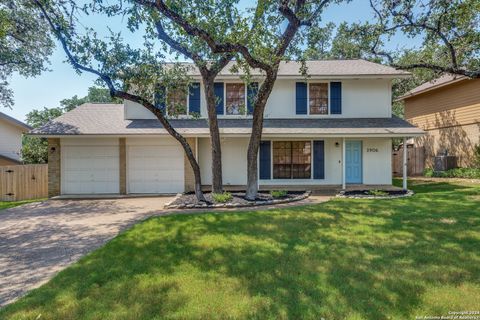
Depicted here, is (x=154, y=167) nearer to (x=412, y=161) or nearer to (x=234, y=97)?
(x=234, y=97)

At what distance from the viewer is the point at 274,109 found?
13789mm

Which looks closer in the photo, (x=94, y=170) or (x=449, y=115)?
(x=94, y=170)

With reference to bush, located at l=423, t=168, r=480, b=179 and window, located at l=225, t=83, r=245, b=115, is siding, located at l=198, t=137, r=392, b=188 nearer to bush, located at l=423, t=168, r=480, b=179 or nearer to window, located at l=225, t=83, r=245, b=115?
window, located at l=225, t=83, r=245, b=115

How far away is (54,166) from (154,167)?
4.45 meters

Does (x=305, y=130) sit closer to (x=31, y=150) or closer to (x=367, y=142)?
(x=367, y=142)

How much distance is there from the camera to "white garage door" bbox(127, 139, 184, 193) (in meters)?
12.8

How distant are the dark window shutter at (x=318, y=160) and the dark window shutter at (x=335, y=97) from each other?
6.25ft

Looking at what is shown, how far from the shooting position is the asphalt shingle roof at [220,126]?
12047mm

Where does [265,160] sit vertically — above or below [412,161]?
above

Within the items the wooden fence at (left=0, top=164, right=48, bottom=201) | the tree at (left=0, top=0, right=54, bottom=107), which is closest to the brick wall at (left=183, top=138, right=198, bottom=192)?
the wooden fence at (left=0, top=164, right=48, bottom=201)

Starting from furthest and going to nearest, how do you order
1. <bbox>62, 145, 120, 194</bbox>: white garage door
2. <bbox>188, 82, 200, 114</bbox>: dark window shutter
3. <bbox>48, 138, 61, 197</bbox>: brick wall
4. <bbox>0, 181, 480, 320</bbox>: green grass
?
<bbox>188, 82, 200, 114</bbox>: dark window shutter < <bbox>62, 145, 120, 194</bbox>: white garage door < <bbox>48, 138, 61, 197</bbox>: brick wall < <bbox>0, 181, 480, 320</bbox>: green grass

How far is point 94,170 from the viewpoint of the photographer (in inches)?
503

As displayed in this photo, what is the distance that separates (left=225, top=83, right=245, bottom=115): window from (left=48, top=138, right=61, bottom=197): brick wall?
8035 millimetres

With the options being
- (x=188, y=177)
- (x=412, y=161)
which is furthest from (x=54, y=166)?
(x=412, y=161)
